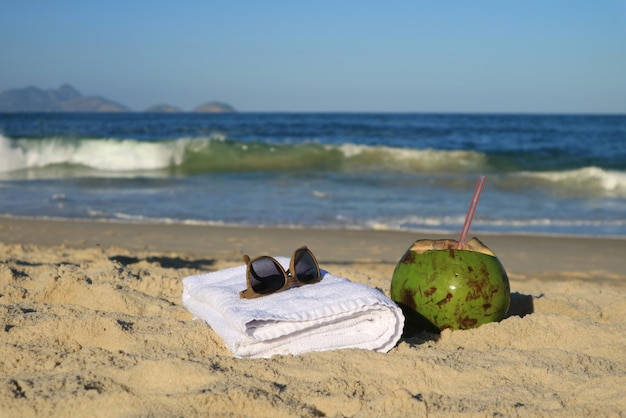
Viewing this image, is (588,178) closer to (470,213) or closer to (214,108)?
(470,213)

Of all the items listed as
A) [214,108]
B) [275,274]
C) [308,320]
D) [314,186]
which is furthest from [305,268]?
[214,108]

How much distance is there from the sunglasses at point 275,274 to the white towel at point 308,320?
6 cm

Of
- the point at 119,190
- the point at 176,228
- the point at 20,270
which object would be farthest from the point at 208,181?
the point at 20,270

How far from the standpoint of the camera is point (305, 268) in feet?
13.0

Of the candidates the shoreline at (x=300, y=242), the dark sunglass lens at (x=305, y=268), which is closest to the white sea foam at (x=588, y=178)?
the shoreline at (x=300, y=242)

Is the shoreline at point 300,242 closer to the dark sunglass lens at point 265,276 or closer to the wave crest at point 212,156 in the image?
the dark sunglass lens at point 265,276

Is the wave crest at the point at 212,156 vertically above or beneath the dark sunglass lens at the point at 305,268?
beneath

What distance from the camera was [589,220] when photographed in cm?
1141

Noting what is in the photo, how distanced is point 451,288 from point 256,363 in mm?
1158

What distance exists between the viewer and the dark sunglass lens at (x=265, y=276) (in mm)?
3824

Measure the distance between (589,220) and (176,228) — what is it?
252 inches

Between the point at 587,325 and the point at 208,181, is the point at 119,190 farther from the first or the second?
the point at 587,325

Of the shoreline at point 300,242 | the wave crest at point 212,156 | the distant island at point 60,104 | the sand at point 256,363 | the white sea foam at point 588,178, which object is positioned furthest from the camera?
the distant island at point 60,104

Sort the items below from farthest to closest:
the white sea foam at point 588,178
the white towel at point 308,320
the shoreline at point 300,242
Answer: the white sea foam at point 588,178 < the shoreline at point 300,242 < the white towel at point 308,320
